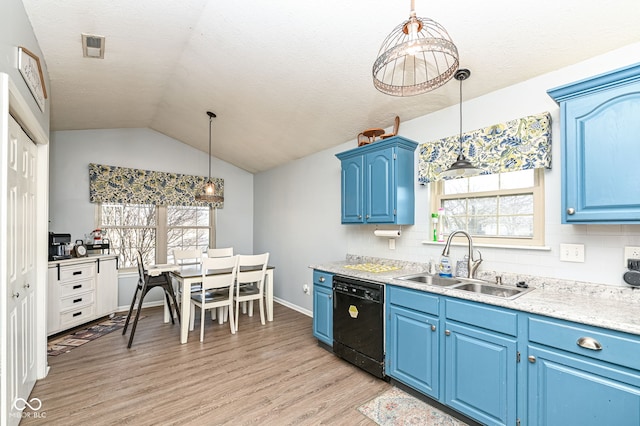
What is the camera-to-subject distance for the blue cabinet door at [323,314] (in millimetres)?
3059

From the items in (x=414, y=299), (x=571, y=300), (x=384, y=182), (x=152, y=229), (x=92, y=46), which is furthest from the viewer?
(x=152, y=229)

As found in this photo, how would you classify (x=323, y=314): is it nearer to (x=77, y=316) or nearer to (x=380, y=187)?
(x=380, y=187)

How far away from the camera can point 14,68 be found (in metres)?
1.71

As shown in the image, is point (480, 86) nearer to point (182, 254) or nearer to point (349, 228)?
point (349, 228)

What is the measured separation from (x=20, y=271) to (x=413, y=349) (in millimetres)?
2757

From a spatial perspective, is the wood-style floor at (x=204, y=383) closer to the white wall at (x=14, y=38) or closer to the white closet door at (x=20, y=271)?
the white closet door at (x=20, y=271)

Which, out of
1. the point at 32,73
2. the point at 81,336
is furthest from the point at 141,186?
the point at 32,73

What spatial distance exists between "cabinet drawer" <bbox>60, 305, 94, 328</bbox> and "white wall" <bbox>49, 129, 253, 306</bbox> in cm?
75

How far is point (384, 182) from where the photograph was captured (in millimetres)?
2912

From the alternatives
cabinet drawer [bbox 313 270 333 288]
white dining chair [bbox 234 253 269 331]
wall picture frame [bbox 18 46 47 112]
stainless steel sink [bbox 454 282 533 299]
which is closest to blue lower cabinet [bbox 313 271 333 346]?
cabinet drawer [bbox 313 270 333 288]

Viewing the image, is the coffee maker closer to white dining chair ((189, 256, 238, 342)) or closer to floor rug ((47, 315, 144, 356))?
floor rug ((47, 315, 144, 356))

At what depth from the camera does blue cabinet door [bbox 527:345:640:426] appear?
1.40 metres

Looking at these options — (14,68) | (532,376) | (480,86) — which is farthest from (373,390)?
(14,68)

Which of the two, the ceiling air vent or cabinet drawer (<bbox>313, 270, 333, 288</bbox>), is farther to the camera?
cabinet drawer (<bbox>313, 270, 333, 288</bbox>)
